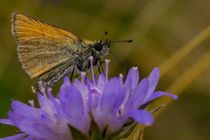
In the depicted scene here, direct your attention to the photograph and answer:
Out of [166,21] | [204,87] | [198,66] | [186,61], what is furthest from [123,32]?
[198,66]

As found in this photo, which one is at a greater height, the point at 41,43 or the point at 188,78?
the point at 41,43

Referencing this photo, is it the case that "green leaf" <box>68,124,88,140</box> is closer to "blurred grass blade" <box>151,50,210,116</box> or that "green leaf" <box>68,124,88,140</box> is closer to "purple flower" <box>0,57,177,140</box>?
"purple flower" <box>0,57,177,140</box>

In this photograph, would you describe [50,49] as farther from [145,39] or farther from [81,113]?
[145,39]

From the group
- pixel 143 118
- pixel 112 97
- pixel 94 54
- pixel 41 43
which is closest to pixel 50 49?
pixel 41 43

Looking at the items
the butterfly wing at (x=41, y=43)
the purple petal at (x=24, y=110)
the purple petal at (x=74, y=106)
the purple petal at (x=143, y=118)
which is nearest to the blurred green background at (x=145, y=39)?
the butterfly wing at (x=41, y=43)

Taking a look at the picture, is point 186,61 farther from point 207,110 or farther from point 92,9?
point 92,9

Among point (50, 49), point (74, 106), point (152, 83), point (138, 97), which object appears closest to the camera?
point (74, 106)

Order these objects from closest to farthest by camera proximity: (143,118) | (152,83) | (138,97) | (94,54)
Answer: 1. (143,118)
2. (138,97)
3. (152,83)
4. (94,54)
